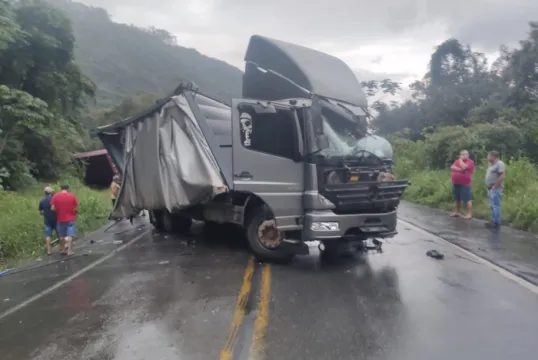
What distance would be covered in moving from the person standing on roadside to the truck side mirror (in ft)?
19.1

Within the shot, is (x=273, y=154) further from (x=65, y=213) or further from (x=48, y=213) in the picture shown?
(x=48, y=213)

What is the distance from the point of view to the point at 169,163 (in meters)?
10.0

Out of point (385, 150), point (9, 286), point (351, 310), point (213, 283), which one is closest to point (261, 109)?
point (385, 150)

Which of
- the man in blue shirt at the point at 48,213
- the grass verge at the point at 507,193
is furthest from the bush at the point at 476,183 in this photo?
the man in blue shirt at the point at 48,213

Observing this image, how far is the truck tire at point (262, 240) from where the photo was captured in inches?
337

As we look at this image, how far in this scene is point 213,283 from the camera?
24.4 ft

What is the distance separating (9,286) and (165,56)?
103611mm

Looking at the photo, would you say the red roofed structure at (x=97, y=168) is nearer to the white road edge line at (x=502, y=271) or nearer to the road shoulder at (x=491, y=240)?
the road shoulder at (x=491, y=240)

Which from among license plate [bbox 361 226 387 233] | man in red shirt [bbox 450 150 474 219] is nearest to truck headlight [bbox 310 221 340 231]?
license plate [bbox 361 226 387 233]

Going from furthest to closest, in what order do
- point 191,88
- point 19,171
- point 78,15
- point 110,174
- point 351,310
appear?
point 78,15, point 110,174, point 19,171, point 191,88, point 351,310

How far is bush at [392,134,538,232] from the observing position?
12305mm

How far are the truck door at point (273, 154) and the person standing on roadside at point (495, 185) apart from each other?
600cm

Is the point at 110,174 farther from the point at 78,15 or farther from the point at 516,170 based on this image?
the point at 78,15

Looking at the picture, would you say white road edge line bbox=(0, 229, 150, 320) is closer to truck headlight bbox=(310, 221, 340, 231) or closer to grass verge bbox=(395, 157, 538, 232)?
truck headlight bbox=(310, 221, 340, 231)
